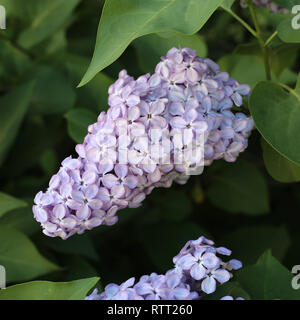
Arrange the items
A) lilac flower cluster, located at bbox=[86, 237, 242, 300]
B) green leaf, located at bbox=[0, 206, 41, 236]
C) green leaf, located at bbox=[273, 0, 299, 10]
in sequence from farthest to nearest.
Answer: green leaf, located at bbox=[0, 206, 41, 236], green leaf, located at bbox=[273, 0, 299, 10], lilac flower cluster, located at bbox=[86, 237, 242, 300]

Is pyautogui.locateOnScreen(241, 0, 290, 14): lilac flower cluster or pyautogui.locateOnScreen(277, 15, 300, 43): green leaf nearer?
pyautogui.locateOnScreen(277, 15, 300, 43): green leaf

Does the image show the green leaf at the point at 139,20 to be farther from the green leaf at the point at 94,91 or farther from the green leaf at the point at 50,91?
the green leaf at the point at 50,91

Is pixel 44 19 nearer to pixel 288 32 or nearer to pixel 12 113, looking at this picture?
pixel 12 113

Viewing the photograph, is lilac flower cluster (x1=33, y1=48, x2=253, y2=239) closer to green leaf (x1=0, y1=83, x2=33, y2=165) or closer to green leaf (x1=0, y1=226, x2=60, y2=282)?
green leaf (x1=0, y1=226, x2=60, y2=282)

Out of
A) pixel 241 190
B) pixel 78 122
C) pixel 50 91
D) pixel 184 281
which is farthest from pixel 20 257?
pixel 241 190

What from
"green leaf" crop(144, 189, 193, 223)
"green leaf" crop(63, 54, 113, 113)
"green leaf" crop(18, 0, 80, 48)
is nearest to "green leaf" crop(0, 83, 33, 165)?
"green leaf" crop(63, 54, 113, 113)

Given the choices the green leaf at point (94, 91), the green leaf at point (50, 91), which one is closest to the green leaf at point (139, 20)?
the green leaf at point (94, 91)
